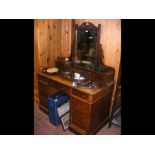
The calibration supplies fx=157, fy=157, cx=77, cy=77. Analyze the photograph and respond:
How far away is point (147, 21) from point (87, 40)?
1.23 metres

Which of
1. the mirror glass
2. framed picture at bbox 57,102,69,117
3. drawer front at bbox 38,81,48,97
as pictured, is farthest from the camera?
drawer front at bbox 38,81,48,97

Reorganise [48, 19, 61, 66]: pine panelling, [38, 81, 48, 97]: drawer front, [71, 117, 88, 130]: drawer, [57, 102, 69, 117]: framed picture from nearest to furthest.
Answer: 1. [71, 117, 88, 130]: drawer
2. [57, 102, 69, 117]: framed picture
3. [38, 81, 48, 97]: drawer front
4. [48, 19, 61, 66]: pine panelling

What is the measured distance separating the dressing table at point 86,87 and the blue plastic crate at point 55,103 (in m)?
0.11

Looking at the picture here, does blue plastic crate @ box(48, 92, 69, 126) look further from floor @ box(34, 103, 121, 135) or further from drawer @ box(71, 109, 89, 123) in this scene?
drawer @ box(71, 109, 89, 123)

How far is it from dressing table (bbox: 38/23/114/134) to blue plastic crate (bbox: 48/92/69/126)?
11 centimetres

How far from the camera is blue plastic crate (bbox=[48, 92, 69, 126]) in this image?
2.05 meters

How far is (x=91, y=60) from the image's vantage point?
6.65 ft

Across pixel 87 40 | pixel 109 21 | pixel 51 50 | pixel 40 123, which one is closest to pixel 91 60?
pixel 87 40

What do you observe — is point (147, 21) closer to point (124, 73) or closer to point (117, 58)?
point (124, 73)

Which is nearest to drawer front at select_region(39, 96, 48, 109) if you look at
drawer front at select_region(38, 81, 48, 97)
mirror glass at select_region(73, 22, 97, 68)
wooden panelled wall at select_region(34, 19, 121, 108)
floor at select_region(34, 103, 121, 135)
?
drawer front at select_region(38, 81, 48, 97)

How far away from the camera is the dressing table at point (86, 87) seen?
1765 millimetres

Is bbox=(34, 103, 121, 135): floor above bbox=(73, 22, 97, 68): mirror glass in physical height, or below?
below

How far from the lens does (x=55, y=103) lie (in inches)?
79.9

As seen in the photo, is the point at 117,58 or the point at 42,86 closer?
the point at 117,58
